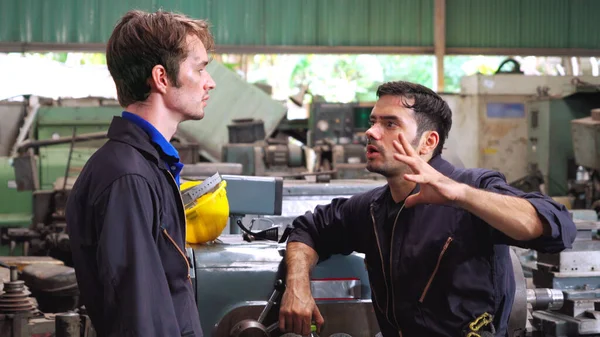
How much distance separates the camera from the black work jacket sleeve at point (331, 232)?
2107 mm

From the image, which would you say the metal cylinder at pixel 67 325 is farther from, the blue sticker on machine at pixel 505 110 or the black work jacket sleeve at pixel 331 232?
the blue sticker on machine at pixel 505 110

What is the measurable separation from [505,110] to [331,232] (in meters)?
5.97

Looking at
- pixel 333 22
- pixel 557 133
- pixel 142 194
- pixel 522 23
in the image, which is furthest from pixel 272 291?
pixel 522 23

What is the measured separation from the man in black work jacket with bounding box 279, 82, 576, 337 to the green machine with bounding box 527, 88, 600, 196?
555 cm

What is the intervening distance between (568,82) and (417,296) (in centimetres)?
657

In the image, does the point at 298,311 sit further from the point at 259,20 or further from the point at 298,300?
the point at 259,20

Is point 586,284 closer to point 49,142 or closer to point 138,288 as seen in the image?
point 138,288

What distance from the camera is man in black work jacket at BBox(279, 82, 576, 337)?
5.57 ft

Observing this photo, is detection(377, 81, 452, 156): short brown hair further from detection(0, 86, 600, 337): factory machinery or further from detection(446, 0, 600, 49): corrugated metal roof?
detection(446, 0, 600, 49): corrugated metal roof

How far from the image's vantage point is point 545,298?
2.28 meters

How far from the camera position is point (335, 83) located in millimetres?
13148

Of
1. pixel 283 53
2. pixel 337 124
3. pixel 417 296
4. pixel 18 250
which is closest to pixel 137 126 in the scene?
pixel 417 296

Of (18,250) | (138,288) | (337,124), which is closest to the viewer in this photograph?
(138,288)

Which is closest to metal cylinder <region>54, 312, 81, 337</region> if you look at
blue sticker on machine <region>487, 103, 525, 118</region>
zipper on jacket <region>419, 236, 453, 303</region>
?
zipper on jacket <region>419, 236, 453, 303</region>
